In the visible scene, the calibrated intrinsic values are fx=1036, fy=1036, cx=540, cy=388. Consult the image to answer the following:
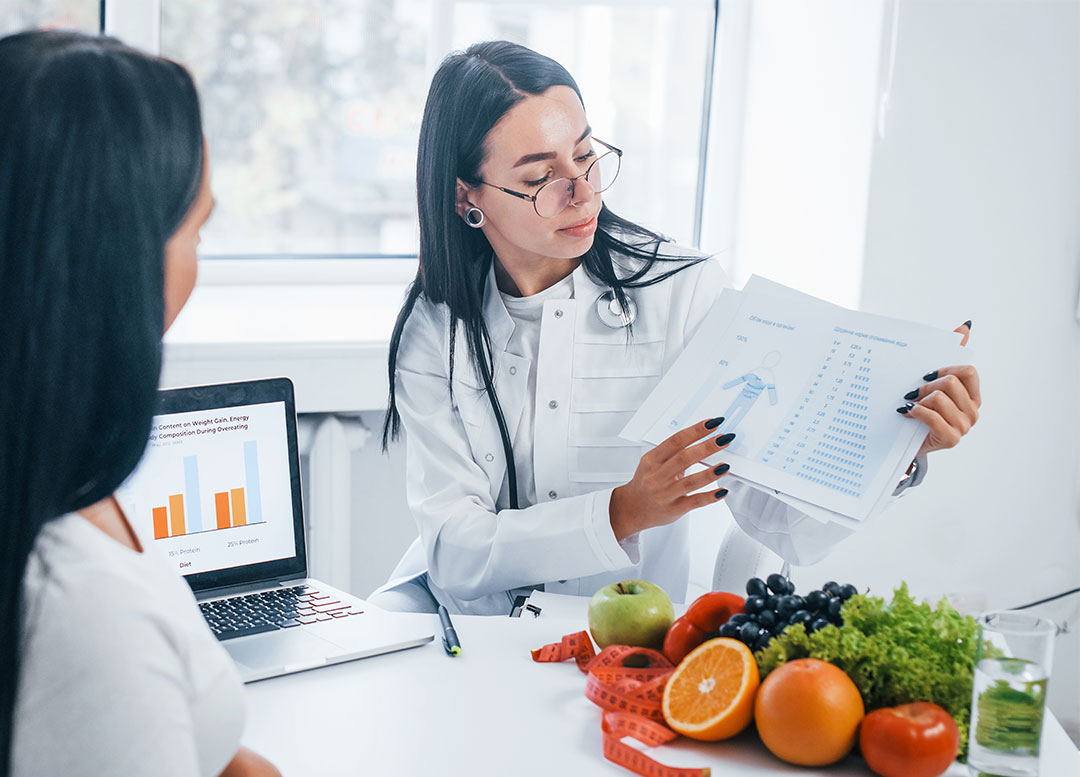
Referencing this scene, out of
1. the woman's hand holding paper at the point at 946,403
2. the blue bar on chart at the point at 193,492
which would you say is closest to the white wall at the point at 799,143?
the woman's hand holding paper at the point at 946,403

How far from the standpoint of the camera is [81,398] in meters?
0.65

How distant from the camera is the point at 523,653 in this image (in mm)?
1188

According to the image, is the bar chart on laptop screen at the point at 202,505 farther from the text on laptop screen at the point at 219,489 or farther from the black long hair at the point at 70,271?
the black long hair at the point at 70,271

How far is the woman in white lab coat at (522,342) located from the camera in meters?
1.56

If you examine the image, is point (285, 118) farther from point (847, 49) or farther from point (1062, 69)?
point (1062, 69)

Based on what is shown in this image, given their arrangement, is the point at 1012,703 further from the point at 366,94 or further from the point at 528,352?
the point at 366,94

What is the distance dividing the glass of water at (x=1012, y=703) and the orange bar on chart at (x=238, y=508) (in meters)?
0.93

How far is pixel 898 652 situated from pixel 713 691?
175 millimetres

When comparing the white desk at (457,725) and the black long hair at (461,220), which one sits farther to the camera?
the black long hair at (461,220)

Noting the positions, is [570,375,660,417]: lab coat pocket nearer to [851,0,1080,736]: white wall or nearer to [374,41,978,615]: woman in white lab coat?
[374,41,978,615]: woman in white lab coat

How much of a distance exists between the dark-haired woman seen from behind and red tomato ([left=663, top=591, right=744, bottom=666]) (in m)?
0.57

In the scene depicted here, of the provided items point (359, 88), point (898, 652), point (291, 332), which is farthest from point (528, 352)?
point (359, 88)

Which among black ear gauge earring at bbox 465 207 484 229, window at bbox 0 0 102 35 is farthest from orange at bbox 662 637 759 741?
window at bbox 0 0 102 35

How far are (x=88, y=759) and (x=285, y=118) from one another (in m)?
2.05
